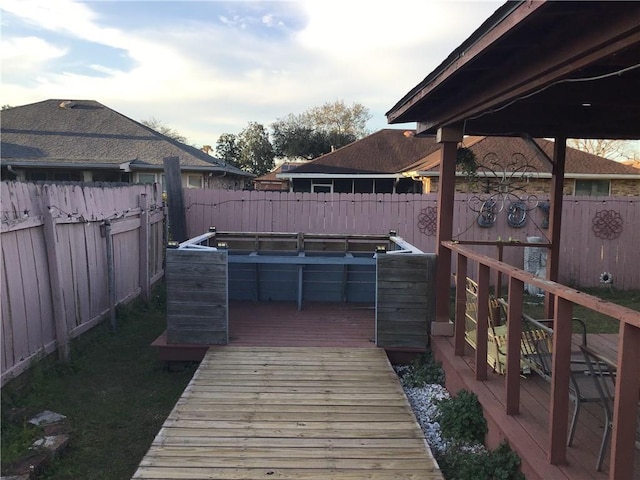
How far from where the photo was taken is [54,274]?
4809 mm

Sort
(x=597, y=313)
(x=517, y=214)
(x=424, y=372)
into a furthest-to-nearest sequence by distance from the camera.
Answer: (x=517, y=214), (x=597, y=313), (x=424, y=372)

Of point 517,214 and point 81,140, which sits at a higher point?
point 81,140

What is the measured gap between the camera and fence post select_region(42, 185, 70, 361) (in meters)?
4.73

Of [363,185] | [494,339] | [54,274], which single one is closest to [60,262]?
[54,274]

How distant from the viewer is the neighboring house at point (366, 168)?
57.8 feet

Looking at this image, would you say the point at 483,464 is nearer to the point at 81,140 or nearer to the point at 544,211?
the point at 544,211

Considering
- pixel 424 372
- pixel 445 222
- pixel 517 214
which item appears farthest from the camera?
pixel 517 214

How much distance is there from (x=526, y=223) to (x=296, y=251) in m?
5.03

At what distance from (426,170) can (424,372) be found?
32.0ft

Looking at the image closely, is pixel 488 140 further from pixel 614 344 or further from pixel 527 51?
pixel 527 51

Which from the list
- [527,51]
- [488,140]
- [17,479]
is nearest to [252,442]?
A: [17,479]

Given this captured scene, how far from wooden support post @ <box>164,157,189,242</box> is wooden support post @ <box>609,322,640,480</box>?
8.45 metres

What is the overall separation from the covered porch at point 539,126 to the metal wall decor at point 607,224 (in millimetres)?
4187

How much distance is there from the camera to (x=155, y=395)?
15.4 ft
